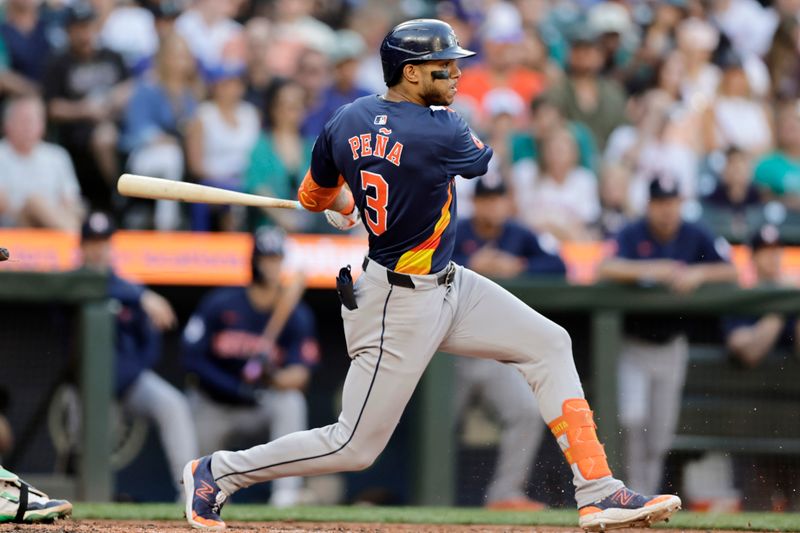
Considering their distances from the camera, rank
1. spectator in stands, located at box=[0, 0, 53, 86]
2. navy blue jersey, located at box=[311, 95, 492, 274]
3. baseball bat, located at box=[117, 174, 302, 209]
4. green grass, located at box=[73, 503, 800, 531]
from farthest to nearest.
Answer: spectator in stands, located at box=[0, 0, 53, 86]
green grass, located at box=[73, 503, 800, 531]
baseball bat, located at box=[117, 174, 302, 209]
navy blue jersey, located at box=[311, 95, 492, 274]

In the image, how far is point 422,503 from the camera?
7.33 meters

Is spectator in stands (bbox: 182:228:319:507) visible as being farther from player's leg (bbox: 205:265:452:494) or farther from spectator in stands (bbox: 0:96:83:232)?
player's leg (bbox: 205:265:452:494)

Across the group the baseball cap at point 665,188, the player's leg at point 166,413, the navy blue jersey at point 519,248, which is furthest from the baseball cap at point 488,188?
the player's leg at point 166,413

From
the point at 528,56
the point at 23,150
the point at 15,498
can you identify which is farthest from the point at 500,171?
the point at 15,498

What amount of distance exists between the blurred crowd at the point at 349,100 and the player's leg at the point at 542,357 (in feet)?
12.0

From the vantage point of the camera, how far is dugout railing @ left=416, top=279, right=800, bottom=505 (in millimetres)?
7059

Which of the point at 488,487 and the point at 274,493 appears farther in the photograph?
the point at 274,493

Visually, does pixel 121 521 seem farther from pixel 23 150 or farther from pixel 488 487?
pixel 23 150

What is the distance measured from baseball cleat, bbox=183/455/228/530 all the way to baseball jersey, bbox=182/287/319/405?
283cm

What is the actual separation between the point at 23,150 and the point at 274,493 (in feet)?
8.60

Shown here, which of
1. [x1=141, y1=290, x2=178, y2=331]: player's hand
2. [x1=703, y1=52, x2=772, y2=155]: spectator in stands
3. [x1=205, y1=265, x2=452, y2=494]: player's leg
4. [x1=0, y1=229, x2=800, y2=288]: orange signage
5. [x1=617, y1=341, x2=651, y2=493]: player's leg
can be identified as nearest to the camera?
[x1=205, y1=265, x2=452, y2=494]: player's leg

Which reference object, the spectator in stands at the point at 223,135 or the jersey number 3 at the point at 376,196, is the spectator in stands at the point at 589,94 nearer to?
the spectator in stands at the point at 223,135

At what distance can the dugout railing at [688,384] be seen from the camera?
7.06 m

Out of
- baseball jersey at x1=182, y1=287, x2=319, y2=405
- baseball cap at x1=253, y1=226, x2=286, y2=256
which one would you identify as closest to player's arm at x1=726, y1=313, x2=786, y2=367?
baseball jersey at x1=182, y1=287, x2=319, y2=405
